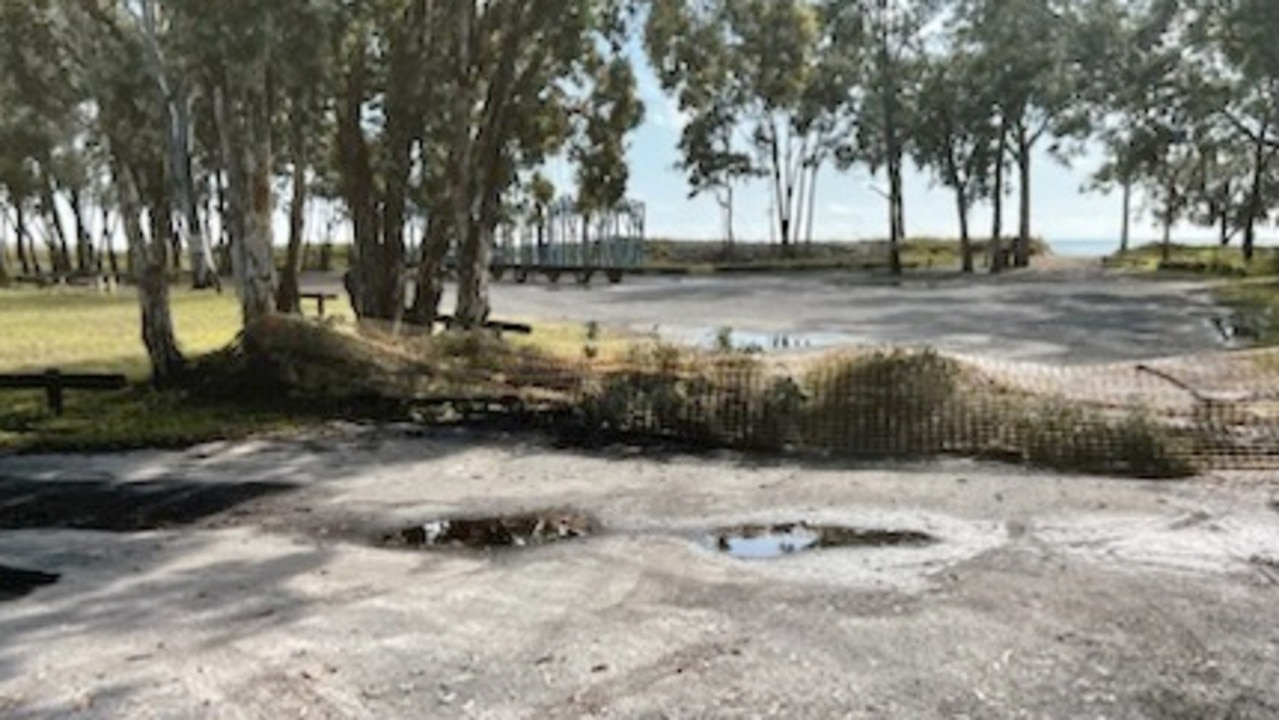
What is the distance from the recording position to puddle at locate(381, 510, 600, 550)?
361 inches

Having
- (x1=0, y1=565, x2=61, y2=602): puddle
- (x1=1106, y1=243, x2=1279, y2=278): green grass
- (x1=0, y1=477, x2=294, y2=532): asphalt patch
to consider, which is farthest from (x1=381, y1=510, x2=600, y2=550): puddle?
(x1=1106, y1=243, x2=1279, y2=278): green grass

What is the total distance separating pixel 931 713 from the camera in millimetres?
5691

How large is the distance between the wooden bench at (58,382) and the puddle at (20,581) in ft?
22.8

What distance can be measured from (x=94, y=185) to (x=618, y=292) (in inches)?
1431

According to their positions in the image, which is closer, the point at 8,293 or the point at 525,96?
the point at 525,96

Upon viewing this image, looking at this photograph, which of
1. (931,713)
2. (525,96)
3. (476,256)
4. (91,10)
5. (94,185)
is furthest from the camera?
(94,185)

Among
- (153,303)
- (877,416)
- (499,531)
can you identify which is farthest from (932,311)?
(499,531)

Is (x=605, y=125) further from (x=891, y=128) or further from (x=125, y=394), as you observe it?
(x=891, y=128)

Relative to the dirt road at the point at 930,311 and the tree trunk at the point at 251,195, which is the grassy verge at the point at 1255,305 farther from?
the tree trunk at the point at 251,195

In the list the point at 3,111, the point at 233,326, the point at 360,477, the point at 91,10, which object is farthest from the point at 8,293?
the point at 360,477

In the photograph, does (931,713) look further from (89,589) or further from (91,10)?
(91,10)

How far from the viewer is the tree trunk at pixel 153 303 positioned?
53.8 ft

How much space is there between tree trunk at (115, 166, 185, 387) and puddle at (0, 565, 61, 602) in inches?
332

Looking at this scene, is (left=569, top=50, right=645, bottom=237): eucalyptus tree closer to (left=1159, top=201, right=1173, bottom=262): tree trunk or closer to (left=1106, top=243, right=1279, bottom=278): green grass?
(left=1106, top=243, right=1279, bottom=278): green grass
